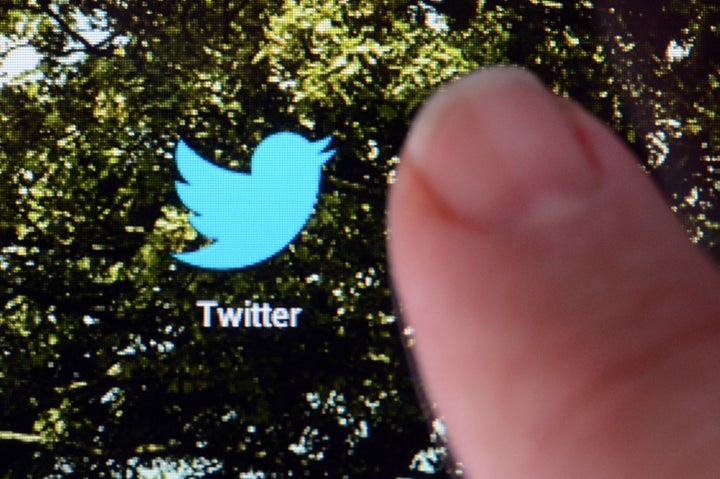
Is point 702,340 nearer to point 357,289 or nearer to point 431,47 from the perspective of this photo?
point 357,289

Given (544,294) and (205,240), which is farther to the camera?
(205,240)

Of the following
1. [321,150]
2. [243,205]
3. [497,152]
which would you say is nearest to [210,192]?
[243,205]

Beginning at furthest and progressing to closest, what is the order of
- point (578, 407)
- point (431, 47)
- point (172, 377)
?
point (431, 47) → point (172, 377) → point (578, 407)

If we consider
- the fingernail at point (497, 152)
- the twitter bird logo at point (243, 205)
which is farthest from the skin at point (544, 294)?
the twitter bird logo at point (243, 205)

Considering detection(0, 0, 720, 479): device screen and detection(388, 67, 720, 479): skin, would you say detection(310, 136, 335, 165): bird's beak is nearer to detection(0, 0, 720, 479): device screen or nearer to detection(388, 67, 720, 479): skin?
detection(0, 0, 720, 479): device screen

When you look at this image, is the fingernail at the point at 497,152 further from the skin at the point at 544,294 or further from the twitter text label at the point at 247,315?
the twitter text label at the point at 247,315

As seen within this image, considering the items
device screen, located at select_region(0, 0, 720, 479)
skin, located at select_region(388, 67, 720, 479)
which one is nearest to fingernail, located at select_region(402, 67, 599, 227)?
skin, located at select_region(388, 67, 720, 479)

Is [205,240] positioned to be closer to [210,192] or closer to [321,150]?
[210,192]

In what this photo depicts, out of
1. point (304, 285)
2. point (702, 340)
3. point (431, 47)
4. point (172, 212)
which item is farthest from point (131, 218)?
point (702, 340)
